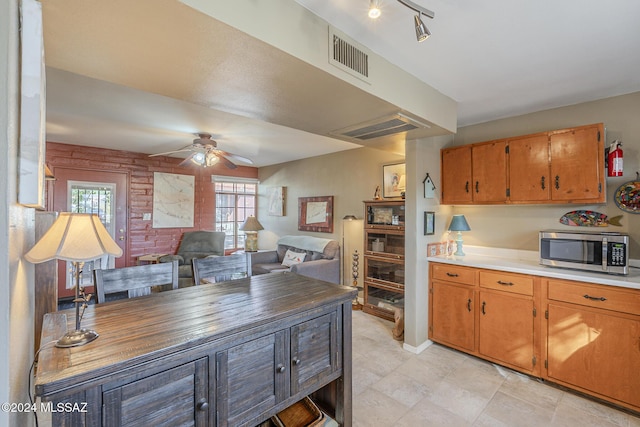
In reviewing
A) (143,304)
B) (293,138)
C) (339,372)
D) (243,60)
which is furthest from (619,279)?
(293,138)

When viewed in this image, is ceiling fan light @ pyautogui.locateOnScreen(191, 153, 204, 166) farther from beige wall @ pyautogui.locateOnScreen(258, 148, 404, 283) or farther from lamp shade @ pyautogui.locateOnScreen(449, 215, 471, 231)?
lamp shade @ pyautogui.locateOnScreen(449, 215, 471, 231)

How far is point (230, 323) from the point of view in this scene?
1.29 meters

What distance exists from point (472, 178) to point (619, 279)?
1.37 m

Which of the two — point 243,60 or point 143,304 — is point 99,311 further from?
point 243,60

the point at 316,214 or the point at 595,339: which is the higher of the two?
the point at 316,214

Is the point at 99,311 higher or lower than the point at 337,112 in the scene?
lower

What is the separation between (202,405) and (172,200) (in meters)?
4.90

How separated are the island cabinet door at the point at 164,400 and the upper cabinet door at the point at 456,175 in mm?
2846

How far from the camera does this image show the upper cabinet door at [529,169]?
102 inches

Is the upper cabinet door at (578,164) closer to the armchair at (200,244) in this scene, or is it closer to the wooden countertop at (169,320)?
the wooden countertop at (169,320)

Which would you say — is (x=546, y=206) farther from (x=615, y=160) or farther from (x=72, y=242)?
(x=72, y=242)

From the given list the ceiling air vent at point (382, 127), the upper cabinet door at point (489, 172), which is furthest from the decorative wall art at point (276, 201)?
the upper cabinet door at point (489, 172)

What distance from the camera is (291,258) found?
4.93 m

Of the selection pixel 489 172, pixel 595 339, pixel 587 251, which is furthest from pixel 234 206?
pixel 595 339
